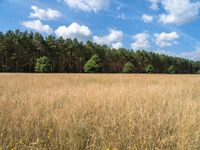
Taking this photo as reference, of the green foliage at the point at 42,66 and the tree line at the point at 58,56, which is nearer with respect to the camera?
the green foliage at the point at 42,66

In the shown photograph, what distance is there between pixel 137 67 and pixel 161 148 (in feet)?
305

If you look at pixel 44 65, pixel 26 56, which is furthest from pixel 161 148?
pixel 26 56

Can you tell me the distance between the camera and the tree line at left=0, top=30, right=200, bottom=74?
59.1 meters

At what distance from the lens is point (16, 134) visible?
3.48 m

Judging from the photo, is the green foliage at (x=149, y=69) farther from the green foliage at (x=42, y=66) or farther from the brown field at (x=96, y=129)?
the brown field at (x=96, y=129)

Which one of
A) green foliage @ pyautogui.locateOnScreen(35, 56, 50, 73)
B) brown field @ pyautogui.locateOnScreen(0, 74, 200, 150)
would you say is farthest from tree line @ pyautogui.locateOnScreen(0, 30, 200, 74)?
brown field @ pyautogui.locateOnScreen(0, 74, 200, 150)

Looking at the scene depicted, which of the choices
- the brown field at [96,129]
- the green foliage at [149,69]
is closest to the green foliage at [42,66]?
the green foliage at [149,69]

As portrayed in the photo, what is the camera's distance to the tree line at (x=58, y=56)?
59.1 m

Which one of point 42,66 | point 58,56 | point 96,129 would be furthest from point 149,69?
point 96,129

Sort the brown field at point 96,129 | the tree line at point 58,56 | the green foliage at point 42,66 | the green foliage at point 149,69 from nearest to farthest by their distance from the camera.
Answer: the brown field at point 96,129 < the green foliage at point 42,66 < the tree line at point 58,56 < the green foliage at point 149,69

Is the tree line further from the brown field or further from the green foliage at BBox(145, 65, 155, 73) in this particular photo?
the brown field

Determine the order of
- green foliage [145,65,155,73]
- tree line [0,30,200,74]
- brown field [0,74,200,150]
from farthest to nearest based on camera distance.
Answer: green foliage [145,65,155,73]
tree line [0,30,200,74]
brown field [0,74,200,150]

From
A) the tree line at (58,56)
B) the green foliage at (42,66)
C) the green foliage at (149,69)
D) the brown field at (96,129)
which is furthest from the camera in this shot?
the green foliage at (149,69)

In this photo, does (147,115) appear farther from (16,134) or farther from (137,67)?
(137,67)
